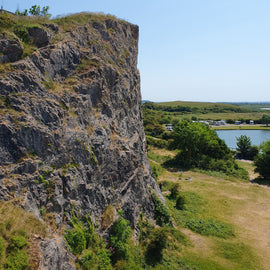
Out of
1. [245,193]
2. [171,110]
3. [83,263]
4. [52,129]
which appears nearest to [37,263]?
[83,263]

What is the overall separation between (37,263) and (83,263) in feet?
11.2

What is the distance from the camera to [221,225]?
21219 millimetres

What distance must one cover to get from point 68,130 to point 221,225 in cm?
1870

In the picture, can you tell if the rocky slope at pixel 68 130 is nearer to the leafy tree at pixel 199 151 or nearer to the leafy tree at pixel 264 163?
the leafy tree at pixel 199 151

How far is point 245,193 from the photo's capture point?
31250mm

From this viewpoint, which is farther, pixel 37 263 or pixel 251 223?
pixel 251 223

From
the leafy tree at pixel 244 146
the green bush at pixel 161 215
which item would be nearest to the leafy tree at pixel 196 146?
the leafy tree at pixel 244 146

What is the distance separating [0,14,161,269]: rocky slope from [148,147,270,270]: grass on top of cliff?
4721mm

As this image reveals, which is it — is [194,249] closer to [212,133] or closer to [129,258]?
[129,258]

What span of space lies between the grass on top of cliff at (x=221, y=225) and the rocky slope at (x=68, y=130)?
4.72m

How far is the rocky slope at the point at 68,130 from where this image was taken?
398 inches

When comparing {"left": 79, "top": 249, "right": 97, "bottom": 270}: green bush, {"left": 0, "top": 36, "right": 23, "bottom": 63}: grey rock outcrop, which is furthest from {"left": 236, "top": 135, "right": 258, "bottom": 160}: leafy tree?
{"left": 0, "top": 36, "right": 23, "bottom": 63}: grey rock outcrop

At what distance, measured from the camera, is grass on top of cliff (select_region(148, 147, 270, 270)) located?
636 inches

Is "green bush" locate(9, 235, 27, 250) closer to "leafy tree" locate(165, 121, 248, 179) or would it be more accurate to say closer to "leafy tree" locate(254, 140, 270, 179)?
"leafy tree" locate(165, 121, 248, 179)
